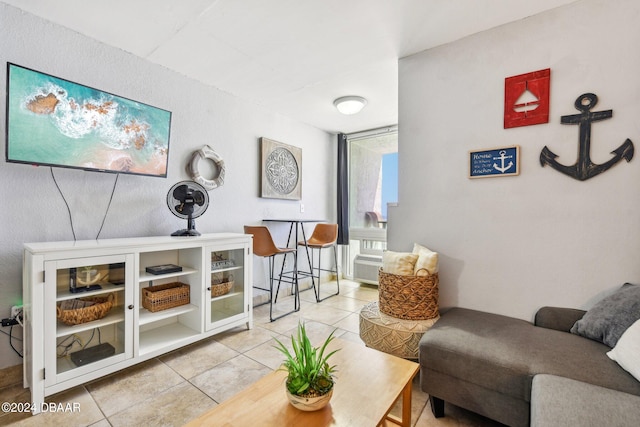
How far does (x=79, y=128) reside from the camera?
6.32 ft

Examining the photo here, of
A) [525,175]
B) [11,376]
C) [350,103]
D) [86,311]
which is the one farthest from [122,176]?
[525,175]

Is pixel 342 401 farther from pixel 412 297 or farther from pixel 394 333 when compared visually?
pixel 412 297

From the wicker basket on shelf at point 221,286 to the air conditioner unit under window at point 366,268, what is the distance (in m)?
2.19

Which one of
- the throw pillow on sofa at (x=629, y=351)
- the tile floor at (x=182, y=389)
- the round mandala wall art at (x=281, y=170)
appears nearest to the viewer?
the throw pillow on sofa at (x=629, y=351)

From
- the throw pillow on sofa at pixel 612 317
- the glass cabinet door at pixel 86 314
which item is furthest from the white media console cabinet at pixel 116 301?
the throw pillow on sofa at pixel 612 317

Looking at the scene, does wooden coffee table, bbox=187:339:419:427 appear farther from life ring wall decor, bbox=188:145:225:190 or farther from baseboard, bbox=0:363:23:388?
life ring wall decor, bbox=188:145:225:190

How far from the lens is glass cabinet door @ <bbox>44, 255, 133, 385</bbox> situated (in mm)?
1590

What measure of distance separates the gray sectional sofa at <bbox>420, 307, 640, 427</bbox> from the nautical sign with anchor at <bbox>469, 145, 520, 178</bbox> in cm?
93

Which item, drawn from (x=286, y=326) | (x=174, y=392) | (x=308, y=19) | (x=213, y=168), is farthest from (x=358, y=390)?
(x=213, y=168)

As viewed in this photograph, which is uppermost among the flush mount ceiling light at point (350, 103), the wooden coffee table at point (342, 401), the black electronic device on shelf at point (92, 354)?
the flush mount ceiling light at point (350, 103)

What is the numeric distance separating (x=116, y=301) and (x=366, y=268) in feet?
10.2

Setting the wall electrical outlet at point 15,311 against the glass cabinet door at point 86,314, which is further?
the wall electrical outlet at point 15,311

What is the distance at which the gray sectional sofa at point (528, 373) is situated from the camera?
0.98 m

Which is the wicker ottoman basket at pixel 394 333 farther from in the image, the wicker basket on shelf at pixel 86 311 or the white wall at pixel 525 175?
the wicker basket on shelf at pixel 86 311
